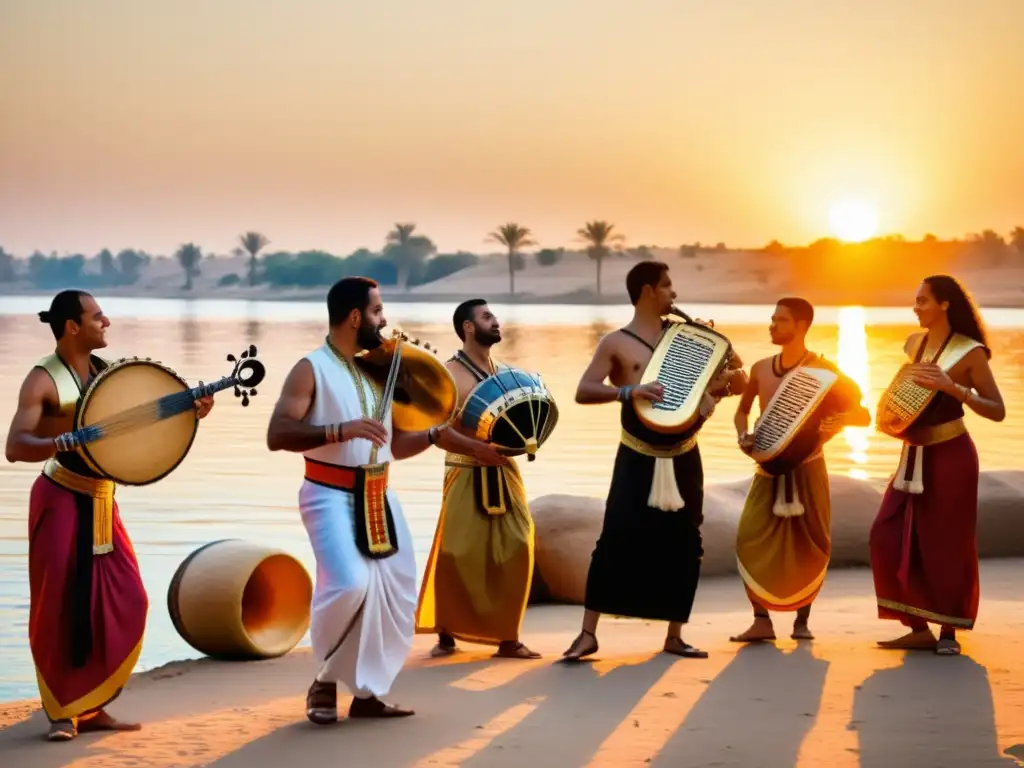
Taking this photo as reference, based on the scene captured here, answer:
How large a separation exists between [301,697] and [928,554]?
11.5 feet

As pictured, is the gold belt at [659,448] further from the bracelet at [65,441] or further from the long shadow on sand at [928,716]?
the bracelet at [65,441]

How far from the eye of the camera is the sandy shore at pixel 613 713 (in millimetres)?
6738

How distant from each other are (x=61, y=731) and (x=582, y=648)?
2837 millimetres

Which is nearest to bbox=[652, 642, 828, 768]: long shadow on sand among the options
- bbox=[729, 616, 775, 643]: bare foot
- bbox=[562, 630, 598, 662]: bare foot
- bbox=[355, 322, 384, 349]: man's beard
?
bbox=[729, 616, 775, 643]: bare foot

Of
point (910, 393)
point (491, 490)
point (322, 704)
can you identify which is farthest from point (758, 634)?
point (322, 704)

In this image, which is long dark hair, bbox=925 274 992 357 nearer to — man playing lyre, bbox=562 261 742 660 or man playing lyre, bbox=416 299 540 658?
man playing lyre, bbox=562 261 742 660

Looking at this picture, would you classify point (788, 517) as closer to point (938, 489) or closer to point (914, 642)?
point (938, 489)

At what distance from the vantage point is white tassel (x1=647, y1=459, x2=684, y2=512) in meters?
8.72

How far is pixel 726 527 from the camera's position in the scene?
1250 cm

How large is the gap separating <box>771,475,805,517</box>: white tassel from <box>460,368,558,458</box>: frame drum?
174 centimetres

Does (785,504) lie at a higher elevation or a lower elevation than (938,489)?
lower

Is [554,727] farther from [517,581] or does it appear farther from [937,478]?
[937,478]

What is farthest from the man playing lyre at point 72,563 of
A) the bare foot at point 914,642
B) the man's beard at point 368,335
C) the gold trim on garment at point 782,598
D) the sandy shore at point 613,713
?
the bare foot at point 914,642

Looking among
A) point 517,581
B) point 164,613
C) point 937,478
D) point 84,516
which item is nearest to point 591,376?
point 517,581
